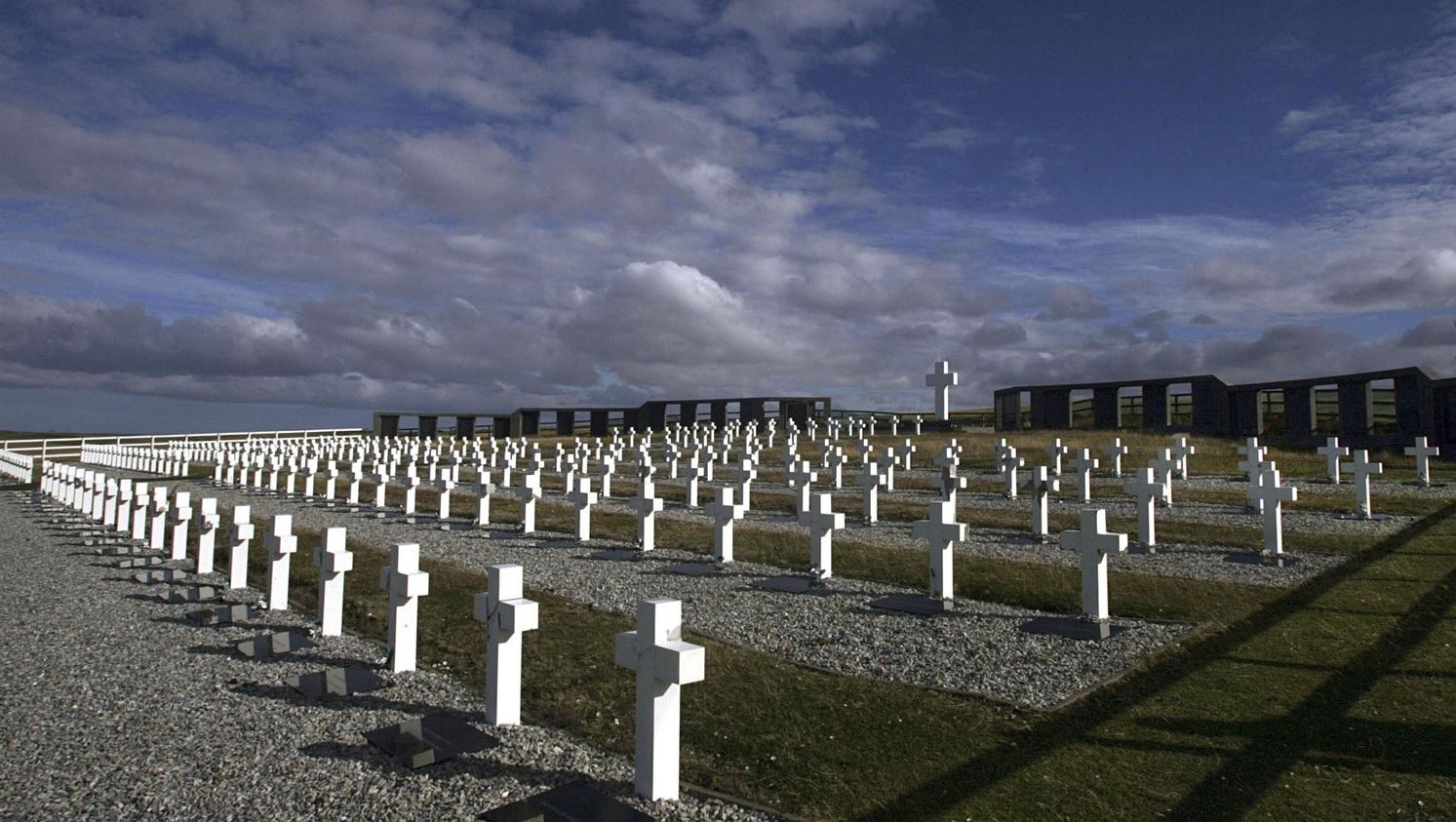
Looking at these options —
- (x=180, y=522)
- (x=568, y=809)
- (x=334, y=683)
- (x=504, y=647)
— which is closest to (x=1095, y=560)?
(x=504, y=647)

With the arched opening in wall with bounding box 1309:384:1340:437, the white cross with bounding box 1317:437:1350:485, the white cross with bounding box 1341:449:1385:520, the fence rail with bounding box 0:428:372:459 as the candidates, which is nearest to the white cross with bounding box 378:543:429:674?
the white cross with bounding box 1341:449:1385:520

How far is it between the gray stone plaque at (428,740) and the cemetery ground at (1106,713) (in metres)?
0.16

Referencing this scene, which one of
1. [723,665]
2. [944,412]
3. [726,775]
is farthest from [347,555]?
[944,412]

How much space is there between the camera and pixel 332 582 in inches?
283

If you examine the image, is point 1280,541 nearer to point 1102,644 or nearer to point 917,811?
point 1102,644

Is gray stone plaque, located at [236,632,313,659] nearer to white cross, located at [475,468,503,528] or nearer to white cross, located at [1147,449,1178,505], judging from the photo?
white cross, located at [475,468,503,528]

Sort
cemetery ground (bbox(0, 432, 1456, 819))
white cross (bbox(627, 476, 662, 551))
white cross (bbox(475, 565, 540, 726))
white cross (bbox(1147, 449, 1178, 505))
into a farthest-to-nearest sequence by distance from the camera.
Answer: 1. white cross (bbox(1147, 449, 1178, 505))
2. white cross (bbox(627, 476, 662, 551))
3. white cross (bbox(475, 565, 540, 726))
4. cemetery ground (bbox(0, 432, 1456, 819))

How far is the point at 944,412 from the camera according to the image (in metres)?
22.9

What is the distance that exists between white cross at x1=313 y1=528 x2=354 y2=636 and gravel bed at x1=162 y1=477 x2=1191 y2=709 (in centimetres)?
221

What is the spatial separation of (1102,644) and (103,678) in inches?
285

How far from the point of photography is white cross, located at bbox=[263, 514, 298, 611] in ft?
26.4

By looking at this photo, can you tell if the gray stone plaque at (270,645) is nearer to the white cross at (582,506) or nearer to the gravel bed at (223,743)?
the gravel bed at (223,743)

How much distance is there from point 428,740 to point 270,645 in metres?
2.76

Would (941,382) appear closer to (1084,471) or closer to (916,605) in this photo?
(1084,471)
